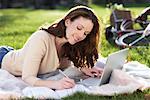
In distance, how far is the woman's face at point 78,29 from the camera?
144 inches

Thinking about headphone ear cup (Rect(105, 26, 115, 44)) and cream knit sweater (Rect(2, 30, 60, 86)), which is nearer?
cream knit sweater (Rect(2, 30, 60, 86))

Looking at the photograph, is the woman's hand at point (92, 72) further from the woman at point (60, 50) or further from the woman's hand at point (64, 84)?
the woman's hand at point (64, 84)

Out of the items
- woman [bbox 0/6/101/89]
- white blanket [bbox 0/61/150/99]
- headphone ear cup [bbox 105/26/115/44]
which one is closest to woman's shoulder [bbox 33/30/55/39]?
woman [bbox 0/6/101/89]

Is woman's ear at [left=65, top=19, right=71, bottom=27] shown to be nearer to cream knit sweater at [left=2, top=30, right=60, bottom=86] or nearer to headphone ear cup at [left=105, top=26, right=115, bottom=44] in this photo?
cream knit sweater at [left=2, top=30, right=60, bottom=86]

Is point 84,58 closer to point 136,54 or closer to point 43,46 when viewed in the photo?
point 43,46

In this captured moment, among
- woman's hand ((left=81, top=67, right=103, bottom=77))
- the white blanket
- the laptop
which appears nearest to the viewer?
the white blanket

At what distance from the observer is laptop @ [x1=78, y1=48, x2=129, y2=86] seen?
12.0ft

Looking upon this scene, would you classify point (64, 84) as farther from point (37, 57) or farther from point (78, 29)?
point (78, 29)

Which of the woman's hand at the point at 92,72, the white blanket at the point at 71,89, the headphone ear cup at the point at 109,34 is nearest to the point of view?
the white blanket at the point at 71,89

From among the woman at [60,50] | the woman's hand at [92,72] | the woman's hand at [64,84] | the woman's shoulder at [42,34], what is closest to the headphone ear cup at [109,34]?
the woman's hand at [92,72]

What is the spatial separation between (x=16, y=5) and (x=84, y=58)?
18.2m

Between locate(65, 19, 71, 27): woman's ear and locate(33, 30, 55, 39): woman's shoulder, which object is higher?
locate(65, 19, 71, 27): woman's ear

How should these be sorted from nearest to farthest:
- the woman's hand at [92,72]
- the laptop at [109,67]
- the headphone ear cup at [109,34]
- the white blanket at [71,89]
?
the white blanket at [71,89] < the laptop at [109,67] < the woman's hand at [92,72] < the headphone ear cup at [109,34]

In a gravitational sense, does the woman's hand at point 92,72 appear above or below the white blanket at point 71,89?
above
